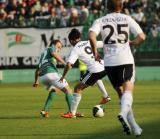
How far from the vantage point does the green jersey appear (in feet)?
64.0

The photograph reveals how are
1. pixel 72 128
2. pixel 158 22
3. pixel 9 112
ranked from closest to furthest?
1. pixel 72 128
2. pixel 9 112
3. pixel 158 22

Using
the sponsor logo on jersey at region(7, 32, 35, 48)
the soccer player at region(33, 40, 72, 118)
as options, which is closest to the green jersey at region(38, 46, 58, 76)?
the soccer player at region(33, 40, 72, 118)

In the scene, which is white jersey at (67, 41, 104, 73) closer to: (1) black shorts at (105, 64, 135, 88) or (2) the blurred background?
(1) black shorts at (105, 64, 135, 88)

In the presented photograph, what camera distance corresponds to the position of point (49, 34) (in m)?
38.1

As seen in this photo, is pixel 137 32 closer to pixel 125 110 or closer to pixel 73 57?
pixel 125 110

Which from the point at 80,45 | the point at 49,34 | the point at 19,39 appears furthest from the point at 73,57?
the point at 19,39

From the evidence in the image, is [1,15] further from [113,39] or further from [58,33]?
[113,39]

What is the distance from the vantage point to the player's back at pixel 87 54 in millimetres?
19328

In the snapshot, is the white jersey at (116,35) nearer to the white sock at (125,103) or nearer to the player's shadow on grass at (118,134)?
the white sock at (125,103)

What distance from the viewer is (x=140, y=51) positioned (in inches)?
1483

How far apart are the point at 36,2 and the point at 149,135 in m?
26.3

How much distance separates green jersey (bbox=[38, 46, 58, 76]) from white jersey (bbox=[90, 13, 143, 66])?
5297mm

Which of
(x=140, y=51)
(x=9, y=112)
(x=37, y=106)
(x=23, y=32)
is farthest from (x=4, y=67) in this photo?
(x=9, y=112)

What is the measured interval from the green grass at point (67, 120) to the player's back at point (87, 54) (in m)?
1.17
